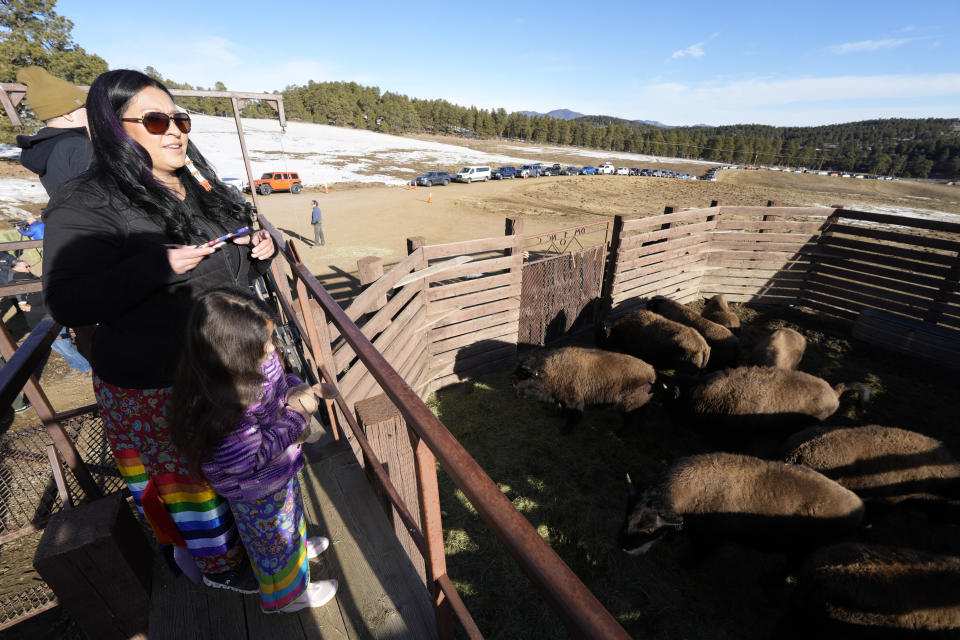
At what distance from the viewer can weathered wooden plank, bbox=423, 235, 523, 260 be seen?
207 inches

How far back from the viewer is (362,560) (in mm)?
2191

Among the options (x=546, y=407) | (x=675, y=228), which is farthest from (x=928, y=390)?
(x=546, y=407)

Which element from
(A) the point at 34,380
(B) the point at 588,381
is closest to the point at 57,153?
(A) the point at 34,380

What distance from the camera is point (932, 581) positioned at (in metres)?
2.71

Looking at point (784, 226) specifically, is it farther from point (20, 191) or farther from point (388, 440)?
point (20, 191)

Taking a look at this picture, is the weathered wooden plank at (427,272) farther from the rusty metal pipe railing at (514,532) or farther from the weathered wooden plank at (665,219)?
the weathered wooden plank at (665,219)

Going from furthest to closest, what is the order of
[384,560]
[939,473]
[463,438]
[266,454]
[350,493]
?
1. [463,438]
2. [939,473]
3. [350,493]
4. [384,560]
5. [266,454]

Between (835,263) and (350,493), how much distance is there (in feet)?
36.5

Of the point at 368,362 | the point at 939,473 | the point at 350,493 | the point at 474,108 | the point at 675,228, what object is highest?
the point at 474,108

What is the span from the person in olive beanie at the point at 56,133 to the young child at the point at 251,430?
2953mm

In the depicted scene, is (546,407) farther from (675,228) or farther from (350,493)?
(675,228)

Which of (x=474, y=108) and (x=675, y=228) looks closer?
(x=675, y=228)

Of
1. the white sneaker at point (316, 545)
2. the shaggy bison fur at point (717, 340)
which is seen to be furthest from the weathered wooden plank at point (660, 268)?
the white sneaker at point (316, 545)

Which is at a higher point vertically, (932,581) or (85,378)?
(932,581)
